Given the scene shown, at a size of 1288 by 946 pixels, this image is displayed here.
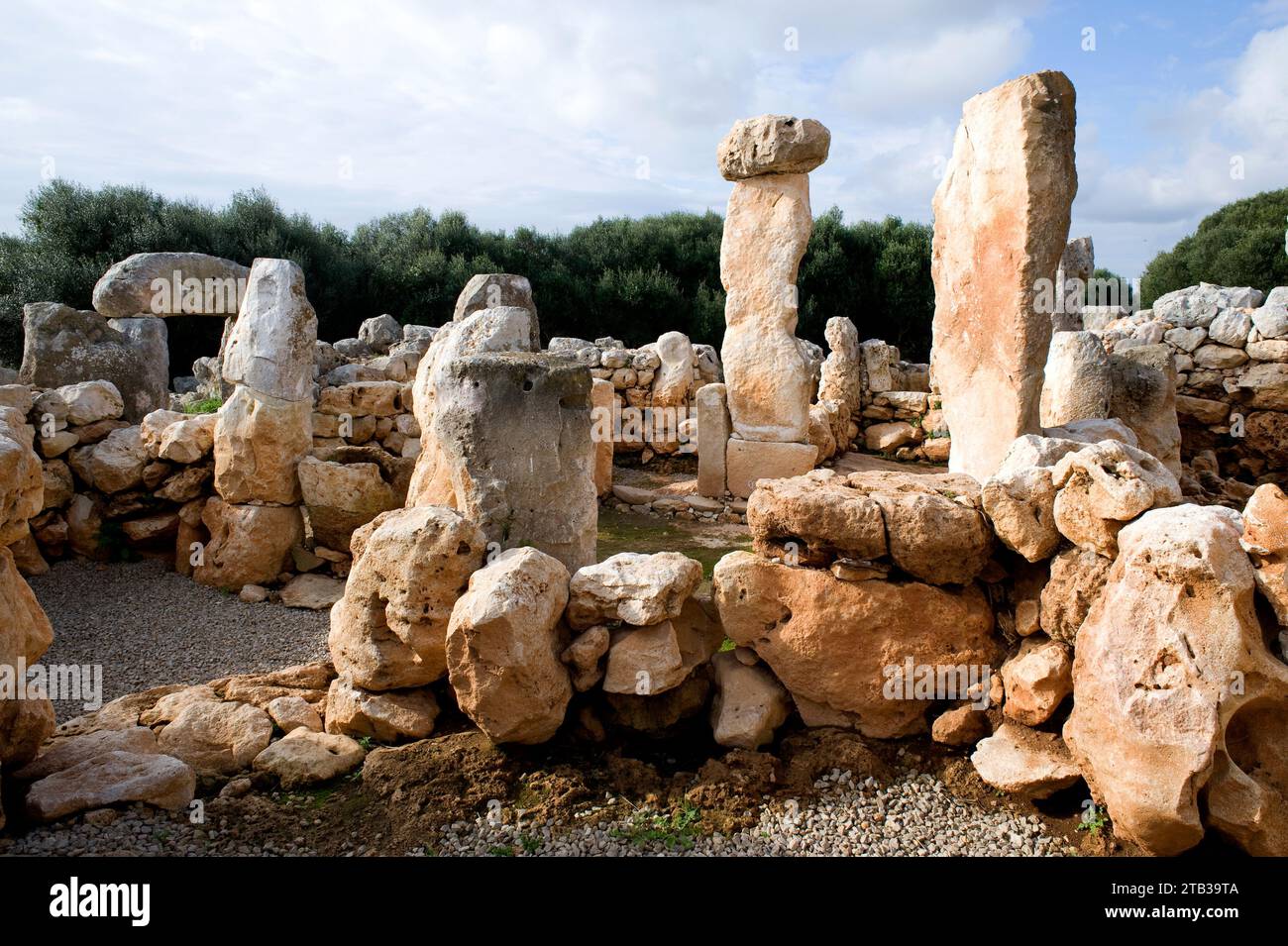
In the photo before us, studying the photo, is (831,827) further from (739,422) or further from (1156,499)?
(739,422)

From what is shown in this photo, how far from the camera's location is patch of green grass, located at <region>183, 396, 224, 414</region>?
9.14m

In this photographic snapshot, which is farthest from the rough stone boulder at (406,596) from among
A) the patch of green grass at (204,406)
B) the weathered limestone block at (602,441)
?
the patch of green grass at (204,406)

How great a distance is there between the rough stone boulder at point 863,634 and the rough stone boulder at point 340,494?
380 cm

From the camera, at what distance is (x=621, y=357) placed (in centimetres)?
1088

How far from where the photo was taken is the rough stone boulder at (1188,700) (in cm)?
261

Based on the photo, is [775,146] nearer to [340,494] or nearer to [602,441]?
[602,441]

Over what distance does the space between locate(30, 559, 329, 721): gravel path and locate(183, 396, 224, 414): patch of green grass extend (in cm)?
275

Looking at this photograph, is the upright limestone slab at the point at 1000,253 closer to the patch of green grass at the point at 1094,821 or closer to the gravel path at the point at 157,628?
the patch of green grass at the point at 1094,821

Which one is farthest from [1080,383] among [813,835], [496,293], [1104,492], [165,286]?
[165,286]

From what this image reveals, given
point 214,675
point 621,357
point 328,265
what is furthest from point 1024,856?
point 328,265

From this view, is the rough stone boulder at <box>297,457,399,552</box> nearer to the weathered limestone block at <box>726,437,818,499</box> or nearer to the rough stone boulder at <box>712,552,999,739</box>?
the weathered limestone block at <box>726,437,818,499</box>

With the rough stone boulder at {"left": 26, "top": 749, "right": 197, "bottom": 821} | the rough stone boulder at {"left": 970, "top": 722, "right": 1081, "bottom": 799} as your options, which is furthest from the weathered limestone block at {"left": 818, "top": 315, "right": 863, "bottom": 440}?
the rough stone boulder at {"left": 26, "top": 749, "right": 197, "bottom": 821}

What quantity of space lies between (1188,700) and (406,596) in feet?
8.89

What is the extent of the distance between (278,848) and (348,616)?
996 mm
